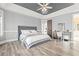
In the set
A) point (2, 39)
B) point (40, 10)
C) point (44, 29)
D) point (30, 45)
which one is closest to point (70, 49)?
point (44, 29)

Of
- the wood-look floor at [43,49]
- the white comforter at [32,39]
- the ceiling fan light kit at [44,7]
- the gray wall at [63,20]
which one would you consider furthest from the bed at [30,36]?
the ceiling fan light kit at [44,7]

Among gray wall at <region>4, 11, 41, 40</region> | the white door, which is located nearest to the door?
gray wall at <region>4, 11, 41, 40</region>

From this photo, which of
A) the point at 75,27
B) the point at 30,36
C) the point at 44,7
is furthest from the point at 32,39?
the point at 75,27

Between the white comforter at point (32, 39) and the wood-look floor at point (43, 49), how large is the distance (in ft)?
0.36

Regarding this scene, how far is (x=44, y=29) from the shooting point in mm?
2262

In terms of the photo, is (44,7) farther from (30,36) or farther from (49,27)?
(30,36)

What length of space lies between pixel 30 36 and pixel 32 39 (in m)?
0.08

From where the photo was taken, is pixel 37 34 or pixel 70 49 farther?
pixel 37 34

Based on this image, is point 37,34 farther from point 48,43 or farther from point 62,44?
point 62,44

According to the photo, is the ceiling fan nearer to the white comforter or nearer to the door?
the door

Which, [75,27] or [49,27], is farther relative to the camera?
[49,27]

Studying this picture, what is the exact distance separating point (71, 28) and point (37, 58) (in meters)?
0.97

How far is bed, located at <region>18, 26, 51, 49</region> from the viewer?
7.16ft

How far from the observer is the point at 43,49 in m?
2.14
